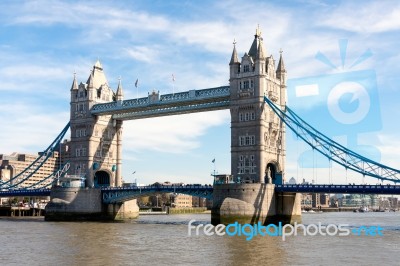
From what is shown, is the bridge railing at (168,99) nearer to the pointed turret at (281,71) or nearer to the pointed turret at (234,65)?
the pointed turret at (234,65)

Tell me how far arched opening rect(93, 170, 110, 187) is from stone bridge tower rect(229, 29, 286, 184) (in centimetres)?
3294

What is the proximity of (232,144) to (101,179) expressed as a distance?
34.7 m

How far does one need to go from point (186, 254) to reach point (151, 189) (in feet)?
166

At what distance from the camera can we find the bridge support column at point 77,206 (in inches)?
3974

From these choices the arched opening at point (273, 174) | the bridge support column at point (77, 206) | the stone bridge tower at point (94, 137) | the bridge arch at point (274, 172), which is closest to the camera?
the arched opening at point (273, 174)

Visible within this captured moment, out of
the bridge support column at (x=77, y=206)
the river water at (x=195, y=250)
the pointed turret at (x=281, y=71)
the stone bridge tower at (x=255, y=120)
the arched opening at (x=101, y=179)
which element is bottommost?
the river water at (x=195, y=250)

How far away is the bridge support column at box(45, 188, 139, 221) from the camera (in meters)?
101

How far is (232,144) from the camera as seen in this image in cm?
8944

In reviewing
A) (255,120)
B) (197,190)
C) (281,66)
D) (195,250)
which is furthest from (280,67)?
(195,250)

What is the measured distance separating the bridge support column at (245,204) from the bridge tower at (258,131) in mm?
231

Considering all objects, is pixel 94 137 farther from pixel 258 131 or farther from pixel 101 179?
pixel 258 131

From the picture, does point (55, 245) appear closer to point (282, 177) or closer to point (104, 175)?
point (282, 177)

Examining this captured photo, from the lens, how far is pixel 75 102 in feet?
370

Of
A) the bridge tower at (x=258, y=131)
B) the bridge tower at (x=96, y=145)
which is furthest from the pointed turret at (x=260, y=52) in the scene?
the bridge tower at (x=96, y=145)
